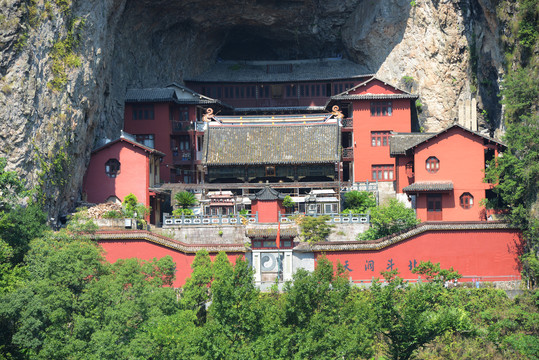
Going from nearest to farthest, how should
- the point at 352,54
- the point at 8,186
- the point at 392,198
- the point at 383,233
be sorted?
the point at 8,186 → the point at 383,233 → the point at 392,198 → the point at 352,54

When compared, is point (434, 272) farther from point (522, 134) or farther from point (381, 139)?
point (381, 139)

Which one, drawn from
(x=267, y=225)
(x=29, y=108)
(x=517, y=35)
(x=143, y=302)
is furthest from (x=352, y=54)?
(x=143, y=302)

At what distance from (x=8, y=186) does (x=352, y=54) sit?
123 ft

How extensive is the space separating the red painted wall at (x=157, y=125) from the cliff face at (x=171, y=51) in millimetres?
1747

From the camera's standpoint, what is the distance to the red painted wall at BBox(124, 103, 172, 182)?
6669cm

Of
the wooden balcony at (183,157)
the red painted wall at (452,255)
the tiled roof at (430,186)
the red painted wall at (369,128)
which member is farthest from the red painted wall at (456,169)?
the wooden balcony at (183,157)

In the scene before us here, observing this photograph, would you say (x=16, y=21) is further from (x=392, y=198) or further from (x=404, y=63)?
(x=404, y=63)

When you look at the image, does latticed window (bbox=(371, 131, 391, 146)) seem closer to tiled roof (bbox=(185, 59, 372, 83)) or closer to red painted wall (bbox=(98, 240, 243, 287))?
tiled roof (bbox=(185, 59, 372, 83))

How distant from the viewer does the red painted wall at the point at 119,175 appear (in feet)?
190

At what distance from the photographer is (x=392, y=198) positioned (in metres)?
58.5

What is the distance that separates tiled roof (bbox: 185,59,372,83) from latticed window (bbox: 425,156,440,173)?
1883cm

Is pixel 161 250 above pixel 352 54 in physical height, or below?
below

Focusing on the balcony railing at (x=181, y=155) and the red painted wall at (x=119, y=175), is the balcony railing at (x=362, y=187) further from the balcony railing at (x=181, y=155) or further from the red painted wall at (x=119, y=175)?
the red painted wall at (x=119, y=175)

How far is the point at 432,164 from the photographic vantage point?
186 feet
